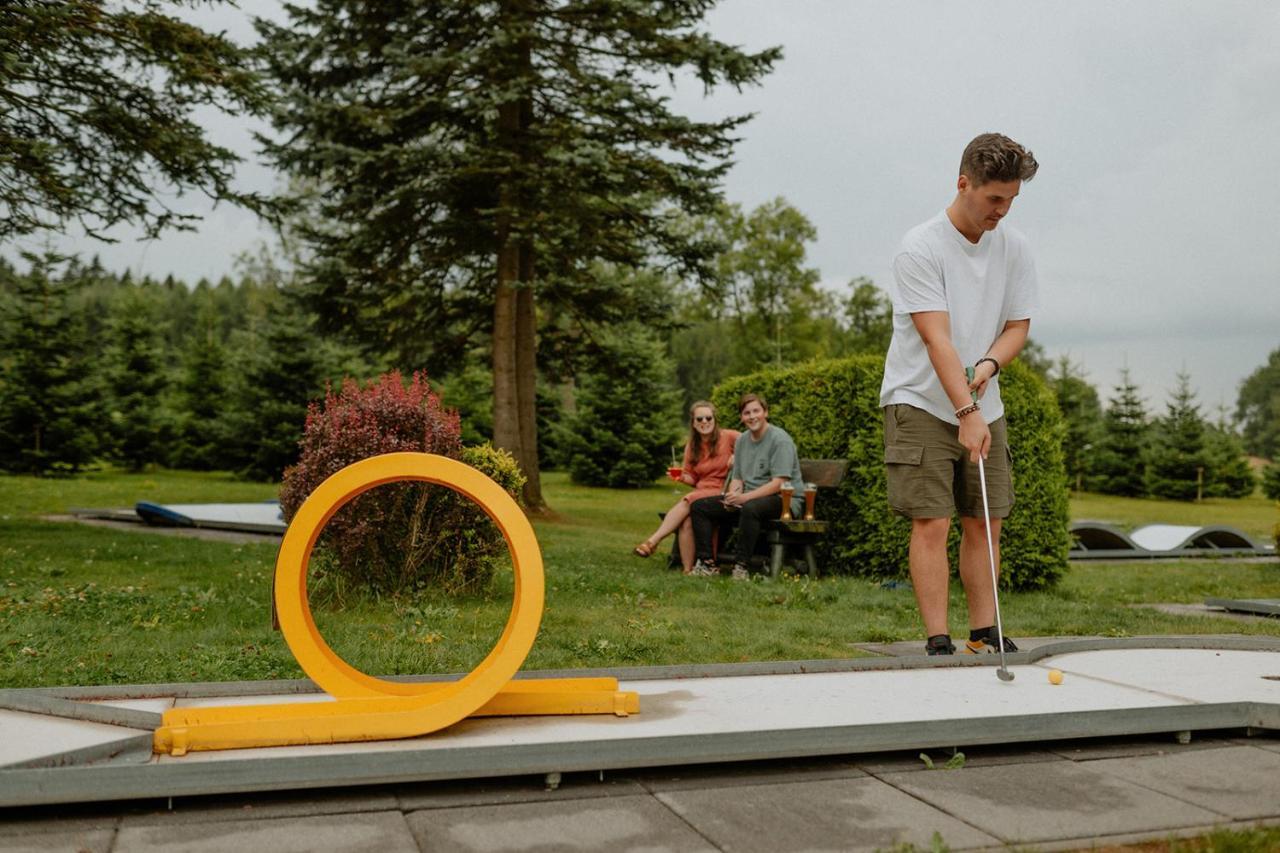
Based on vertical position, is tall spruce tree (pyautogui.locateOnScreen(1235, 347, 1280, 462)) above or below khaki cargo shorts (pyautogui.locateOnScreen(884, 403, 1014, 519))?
above

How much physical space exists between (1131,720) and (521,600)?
6.08 ft

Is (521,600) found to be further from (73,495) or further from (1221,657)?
(73,495)

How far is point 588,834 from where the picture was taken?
242 centimetres

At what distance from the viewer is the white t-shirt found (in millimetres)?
4254

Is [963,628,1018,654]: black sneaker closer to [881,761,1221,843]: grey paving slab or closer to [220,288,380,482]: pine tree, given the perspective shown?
[881,761,1221,843]: grey paving slab

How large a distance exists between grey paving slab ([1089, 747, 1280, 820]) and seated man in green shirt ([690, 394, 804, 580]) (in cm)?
503

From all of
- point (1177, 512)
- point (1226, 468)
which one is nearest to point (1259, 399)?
point (1226, 468)

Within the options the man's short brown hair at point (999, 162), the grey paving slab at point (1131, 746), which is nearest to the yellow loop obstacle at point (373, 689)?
the grey paving slab at point (1131, 746)

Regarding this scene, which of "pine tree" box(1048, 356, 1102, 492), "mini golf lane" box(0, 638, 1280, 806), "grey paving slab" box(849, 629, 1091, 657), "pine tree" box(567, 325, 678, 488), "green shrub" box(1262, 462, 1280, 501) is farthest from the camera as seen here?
"pine tree" box(1048, 356, 1102, 492)

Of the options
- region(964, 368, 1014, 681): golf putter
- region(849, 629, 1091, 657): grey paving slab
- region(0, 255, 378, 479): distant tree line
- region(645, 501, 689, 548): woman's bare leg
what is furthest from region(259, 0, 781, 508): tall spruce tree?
region(964, 368, 1014, 681): golf putter

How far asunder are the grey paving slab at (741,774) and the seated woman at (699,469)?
570 cm

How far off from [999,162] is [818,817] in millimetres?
2604

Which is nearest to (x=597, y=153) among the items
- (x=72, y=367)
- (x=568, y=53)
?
(x=568, y=53)

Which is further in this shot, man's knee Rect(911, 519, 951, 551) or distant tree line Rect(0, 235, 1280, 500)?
distant tree line Rect(0, 235, 1280, 500)
